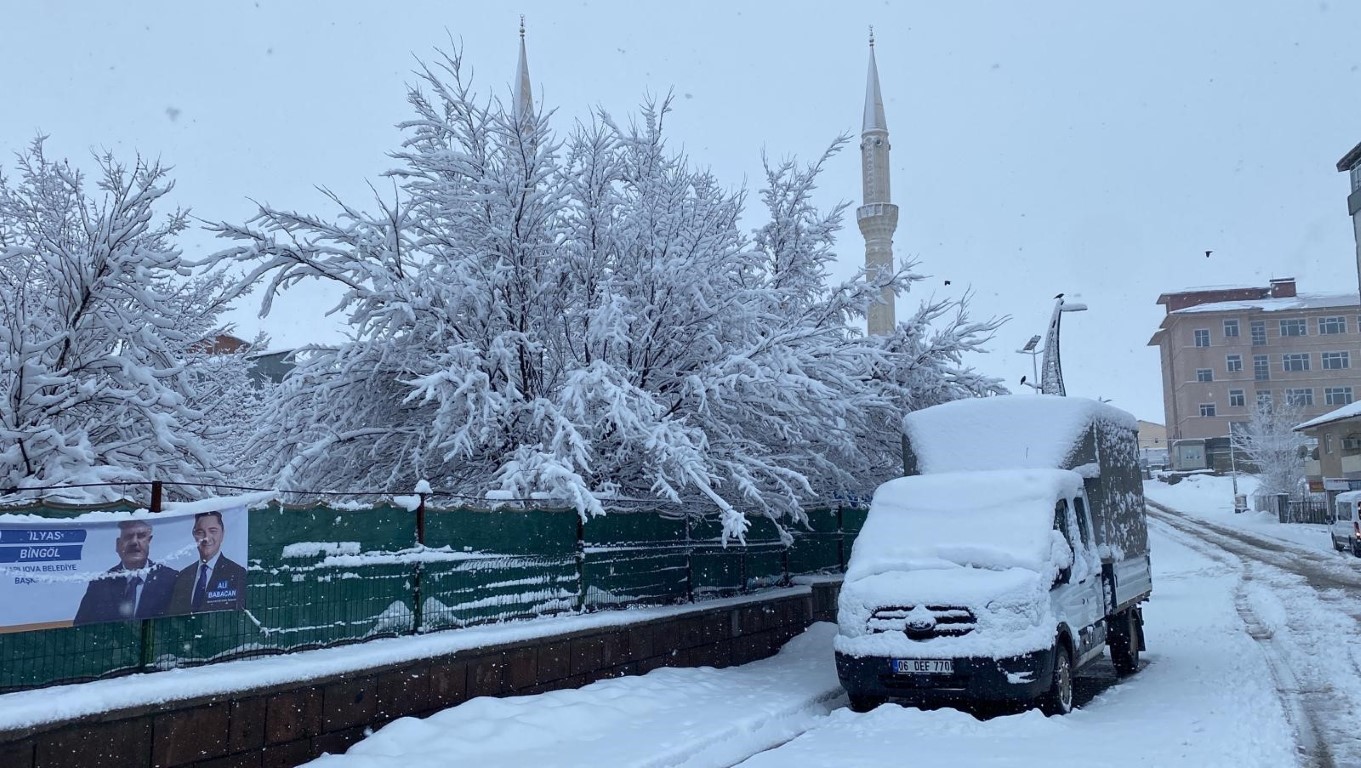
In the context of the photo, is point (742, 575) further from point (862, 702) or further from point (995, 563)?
point (995, 563)

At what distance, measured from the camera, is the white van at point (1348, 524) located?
33.2m

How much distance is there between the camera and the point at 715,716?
937cm

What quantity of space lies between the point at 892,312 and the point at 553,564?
153 ft

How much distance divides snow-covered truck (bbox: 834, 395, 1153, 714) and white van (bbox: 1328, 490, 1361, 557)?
25243 mm

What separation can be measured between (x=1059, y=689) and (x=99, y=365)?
1093cm

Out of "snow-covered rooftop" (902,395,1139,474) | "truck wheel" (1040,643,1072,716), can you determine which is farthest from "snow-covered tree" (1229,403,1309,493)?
"truck wheel" (1040,643,1072,716)

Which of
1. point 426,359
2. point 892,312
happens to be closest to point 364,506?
point 426,359

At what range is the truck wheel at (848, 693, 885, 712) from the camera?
32.6ft

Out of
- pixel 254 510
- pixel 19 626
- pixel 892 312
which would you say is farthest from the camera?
pixel 892 312

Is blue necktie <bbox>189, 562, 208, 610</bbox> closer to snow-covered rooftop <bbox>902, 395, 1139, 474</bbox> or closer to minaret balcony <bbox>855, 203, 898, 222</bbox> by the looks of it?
snow-covered rooftop <bbox>902, 395, 1139, 474</bbox>

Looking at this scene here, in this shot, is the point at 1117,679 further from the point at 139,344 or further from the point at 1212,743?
the point at 139,344

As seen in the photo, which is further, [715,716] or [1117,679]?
[1117,679]

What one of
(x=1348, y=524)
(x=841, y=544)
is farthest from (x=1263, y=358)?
(x=841, y=544)

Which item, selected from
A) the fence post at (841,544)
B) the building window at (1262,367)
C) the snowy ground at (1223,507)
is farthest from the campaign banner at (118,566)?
the building window at (1262,367)
